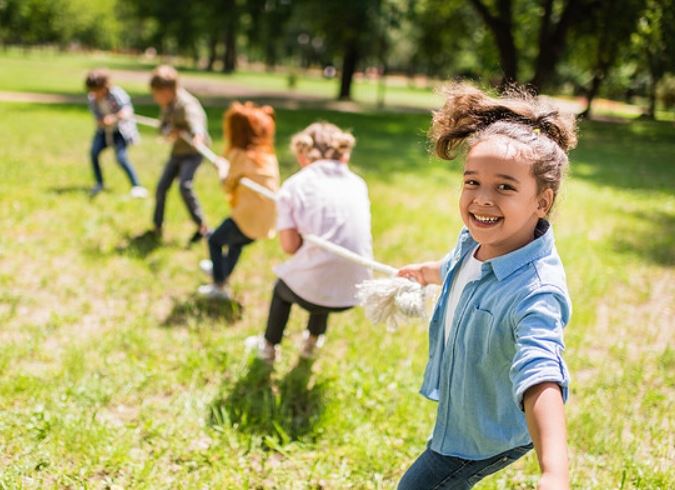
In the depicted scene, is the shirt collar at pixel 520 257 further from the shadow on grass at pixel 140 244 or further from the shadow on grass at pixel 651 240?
the shadow on grass at pixel 651 240

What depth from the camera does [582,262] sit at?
6219mm

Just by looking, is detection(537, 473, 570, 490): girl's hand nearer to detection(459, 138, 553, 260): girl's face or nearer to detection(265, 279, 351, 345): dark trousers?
detection(459, 138, 553, 260): girl's face

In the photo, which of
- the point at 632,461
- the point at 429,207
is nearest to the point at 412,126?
the point at 429,207

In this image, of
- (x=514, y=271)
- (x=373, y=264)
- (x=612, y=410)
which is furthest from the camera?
(x=612, y=410)

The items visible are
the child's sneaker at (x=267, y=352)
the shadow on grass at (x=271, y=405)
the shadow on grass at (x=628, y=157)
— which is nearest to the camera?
the shadow on grass at (x=271, y=405)

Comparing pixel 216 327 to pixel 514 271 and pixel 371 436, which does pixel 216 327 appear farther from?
pixel 514 271

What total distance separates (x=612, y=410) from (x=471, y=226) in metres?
2.28

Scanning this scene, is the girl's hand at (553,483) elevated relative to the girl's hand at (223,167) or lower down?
lower down

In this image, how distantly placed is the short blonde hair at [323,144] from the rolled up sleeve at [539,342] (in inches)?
77.2

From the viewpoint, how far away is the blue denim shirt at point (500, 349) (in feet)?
5.29

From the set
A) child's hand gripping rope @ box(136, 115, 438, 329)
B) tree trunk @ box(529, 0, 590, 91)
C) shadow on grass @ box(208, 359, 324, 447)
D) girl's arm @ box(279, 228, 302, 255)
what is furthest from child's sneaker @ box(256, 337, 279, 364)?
tree trunk @ box(529, 0, 590, 91)

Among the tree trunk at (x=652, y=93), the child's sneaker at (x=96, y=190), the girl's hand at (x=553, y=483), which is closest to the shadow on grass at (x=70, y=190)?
the child's sneaker at (x=96, y=190)

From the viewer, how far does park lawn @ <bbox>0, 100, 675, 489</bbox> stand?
9.66 ft

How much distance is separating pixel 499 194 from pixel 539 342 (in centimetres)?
43
